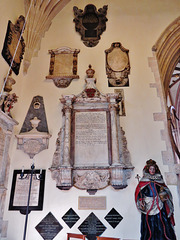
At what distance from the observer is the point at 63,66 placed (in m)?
5.85

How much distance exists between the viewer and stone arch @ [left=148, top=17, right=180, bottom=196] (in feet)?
14.9

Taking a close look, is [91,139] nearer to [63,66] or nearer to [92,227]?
[92,227]

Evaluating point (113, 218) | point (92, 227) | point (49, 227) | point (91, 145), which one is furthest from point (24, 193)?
point (113, 218)

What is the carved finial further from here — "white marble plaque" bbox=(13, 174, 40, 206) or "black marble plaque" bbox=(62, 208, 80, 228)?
"black marble plaque" bbox=(62, 208, 80, 228)

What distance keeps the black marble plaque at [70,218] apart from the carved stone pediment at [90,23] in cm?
459

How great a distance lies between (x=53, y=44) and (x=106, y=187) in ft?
14.5

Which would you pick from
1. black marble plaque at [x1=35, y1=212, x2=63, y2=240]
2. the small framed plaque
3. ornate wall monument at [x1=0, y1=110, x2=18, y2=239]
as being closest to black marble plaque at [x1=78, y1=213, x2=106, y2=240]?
black marble plaque at [x1=35, y1=212, x2=63, y2=240]

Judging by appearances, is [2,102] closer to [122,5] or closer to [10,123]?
[10,123]

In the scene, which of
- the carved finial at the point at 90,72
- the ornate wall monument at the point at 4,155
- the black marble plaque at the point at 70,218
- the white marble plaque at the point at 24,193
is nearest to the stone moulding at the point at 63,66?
the carved finial at the point at 90,72

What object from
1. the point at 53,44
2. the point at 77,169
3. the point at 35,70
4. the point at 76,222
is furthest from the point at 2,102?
the point at 76,222

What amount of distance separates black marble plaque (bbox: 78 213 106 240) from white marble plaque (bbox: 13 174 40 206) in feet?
3.70

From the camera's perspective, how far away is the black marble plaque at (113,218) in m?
4.20

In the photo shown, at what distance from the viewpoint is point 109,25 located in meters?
6.33

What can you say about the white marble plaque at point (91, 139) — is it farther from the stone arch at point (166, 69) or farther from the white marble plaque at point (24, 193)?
the stone arch at point (166, 69)
